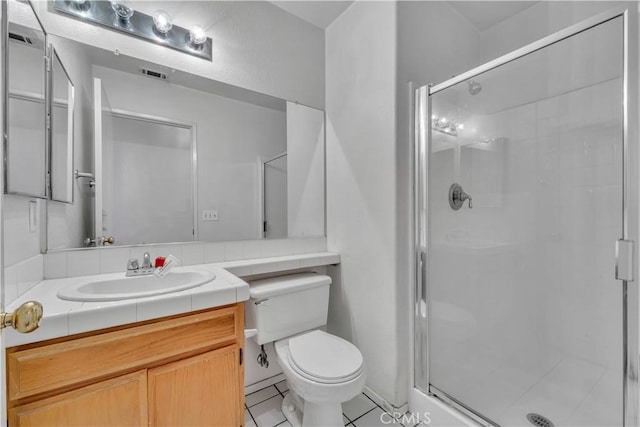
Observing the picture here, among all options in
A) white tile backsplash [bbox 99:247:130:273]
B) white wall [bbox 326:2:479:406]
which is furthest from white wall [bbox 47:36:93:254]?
white wall [bbox 326:2:479:406]

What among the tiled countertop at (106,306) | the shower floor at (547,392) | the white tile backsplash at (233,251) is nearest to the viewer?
the tiled countertop at (106,306)

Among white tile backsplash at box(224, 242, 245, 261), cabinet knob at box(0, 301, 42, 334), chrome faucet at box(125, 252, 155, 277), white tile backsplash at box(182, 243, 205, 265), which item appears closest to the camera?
cabinet knob at box(0, 301, 42, 334)

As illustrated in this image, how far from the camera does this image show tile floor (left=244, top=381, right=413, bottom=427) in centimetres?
149

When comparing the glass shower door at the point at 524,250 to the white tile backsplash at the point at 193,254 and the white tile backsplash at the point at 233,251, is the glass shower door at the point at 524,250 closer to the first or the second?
the white tile backsplash at the point at 233,251

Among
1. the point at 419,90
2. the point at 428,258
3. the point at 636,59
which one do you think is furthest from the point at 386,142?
the point at 636,59

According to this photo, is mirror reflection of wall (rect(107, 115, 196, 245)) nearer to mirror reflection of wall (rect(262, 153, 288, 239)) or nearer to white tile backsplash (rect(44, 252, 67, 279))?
white tile backsplash (rect(44, 252, 67, 279))

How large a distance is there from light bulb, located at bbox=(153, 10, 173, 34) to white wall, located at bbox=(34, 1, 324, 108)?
0.22 ft

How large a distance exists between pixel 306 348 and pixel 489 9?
2403 millimetres

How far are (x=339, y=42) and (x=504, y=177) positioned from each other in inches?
53.1

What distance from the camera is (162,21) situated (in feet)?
4.76

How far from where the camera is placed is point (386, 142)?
1.59 metres

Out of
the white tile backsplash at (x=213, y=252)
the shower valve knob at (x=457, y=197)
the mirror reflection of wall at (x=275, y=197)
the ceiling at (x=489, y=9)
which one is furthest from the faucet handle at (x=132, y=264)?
the ceiling at (x=489, y=9)

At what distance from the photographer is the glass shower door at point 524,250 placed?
1458 millimetres

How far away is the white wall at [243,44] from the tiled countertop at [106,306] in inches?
43.6
